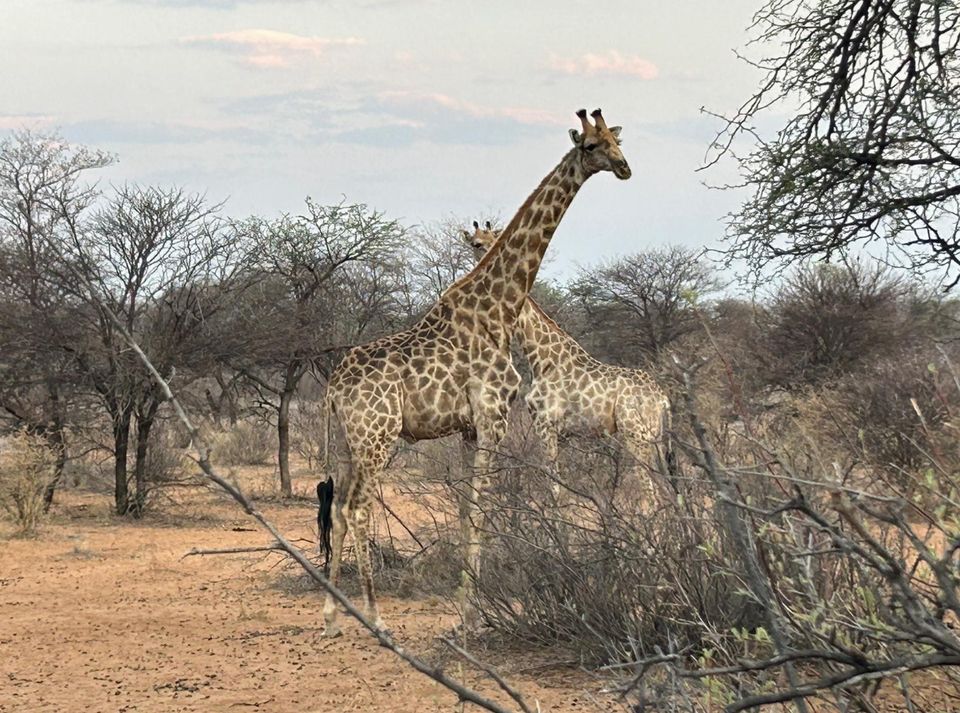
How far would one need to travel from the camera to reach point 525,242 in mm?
7391

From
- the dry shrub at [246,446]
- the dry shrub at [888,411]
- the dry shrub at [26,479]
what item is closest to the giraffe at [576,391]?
the dry shrub at [888,411]

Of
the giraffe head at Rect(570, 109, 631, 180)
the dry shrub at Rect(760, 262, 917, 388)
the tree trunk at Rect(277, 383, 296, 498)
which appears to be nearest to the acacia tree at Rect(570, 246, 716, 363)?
the dry shrub at Rect(760, 262, 917, 388)

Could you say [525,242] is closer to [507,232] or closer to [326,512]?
[507,232]

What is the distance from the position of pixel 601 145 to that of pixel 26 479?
24.9ft

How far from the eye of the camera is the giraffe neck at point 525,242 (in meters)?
7.27

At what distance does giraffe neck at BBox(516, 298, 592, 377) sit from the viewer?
9109 mm

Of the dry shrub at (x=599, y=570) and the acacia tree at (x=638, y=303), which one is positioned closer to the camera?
the dry shrub at (x=599, y=570)

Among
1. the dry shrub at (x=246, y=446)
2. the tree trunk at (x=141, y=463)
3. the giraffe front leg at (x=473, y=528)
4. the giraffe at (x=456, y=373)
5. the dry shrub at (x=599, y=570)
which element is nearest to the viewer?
the dry shrub at (x=599, y=570)

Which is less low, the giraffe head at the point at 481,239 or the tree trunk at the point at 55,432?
the giraffe head at the point at 481,239

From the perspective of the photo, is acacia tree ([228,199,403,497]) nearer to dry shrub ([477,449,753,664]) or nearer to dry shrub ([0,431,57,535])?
dry shrub ([0,431,57,535])

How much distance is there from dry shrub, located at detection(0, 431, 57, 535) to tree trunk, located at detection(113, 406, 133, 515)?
873 millimetres

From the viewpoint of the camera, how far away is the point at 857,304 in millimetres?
21219

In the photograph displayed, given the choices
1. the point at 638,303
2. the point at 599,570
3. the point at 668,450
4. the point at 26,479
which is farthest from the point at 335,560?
the point at 638,303

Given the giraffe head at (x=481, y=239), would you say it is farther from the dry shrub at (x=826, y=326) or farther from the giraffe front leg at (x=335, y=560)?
the dry shrub at (x=826, y=326)
